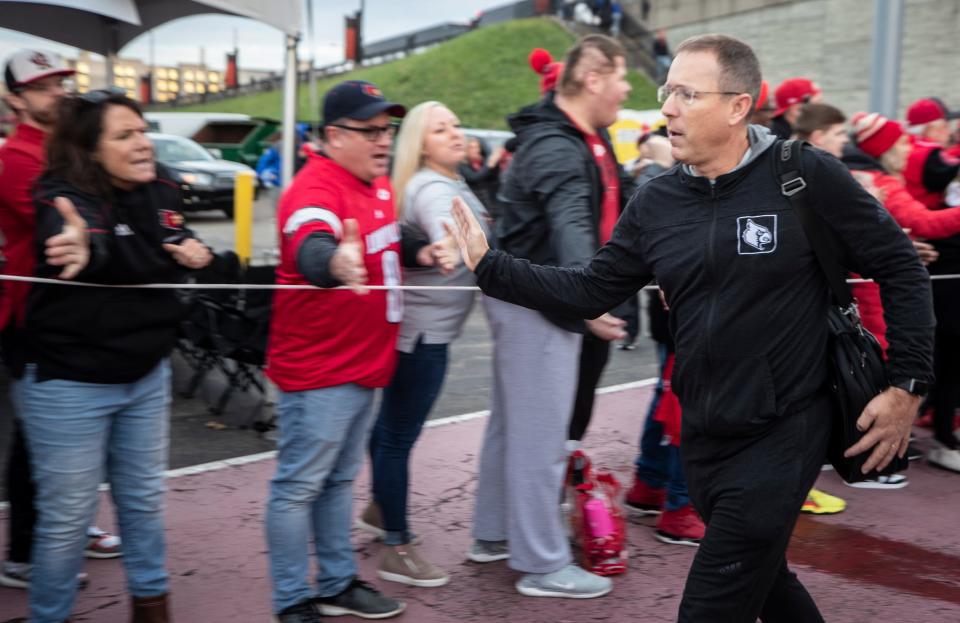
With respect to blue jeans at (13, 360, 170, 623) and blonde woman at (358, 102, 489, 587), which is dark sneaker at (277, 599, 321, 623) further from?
blonde woman at (358, 102, 489, 587)

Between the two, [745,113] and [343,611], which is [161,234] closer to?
[343,611]

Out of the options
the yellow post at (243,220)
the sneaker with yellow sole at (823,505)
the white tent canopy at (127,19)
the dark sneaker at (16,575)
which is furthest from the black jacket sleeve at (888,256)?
the yellow post at (243,220)

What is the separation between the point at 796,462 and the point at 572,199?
63.3 inches

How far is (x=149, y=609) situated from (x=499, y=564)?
1524 millimetres

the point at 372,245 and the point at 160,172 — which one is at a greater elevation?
the point at 160,172

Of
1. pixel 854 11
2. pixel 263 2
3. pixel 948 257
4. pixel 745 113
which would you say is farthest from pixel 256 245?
pixel 854 11

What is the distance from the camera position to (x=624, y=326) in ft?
13.2

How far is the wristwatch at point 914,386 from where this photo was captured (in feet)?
8.36

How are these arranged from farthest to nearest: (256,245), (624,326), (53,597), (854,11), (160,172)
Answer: (854,11) < (256,245) < (624,326) < (160,172) < (53,597)

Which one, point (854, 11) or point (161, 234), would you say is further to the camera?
point (854, 11)

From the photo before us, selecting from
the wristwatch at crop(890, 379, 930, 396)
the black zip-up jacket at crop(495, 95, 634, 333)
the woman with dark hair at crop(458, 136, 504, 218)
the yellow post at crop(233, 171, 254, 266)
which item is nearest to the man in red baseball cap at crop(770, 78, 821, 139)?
the black zip-up jacket at crop(495, 95, 634, 333)

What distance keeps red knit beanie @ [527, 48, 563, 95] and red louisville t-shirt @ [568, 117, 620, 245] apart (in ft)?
1.01

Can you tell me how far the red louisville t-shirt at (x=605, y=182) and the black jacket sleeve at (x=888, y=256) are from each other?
1.56 meters

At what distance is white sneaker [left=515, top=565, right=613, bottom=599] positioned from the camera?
396 cm
